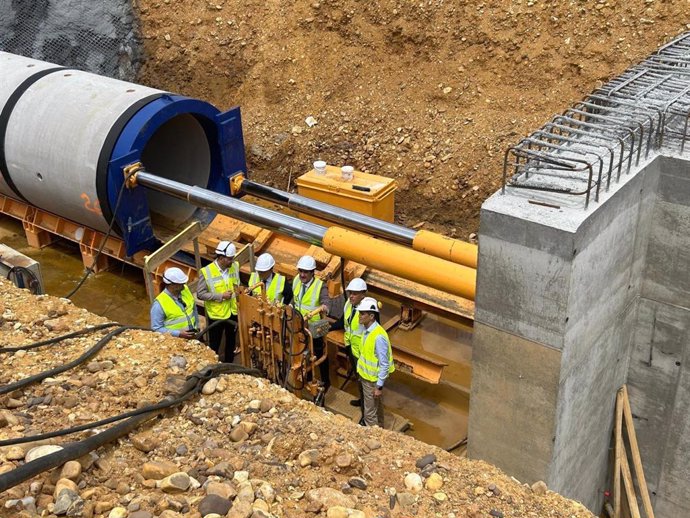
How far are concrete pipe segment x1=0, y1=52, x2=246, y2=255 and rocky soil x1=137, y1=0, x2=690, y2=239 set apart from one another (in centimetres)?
273

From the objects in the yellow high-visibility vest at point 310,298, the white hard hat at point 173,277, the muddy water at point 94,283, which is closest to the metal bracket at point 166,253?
the white hard hat at point 173,277

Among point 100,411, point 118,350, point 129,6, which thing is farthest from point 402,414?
point 129,6

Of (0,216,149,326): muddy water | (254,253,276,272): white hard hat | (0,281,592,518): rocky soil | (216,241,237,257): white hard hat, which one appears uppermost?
(0,281,592,518): rocky soil

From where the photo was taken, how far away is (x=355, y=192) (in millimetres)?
10406

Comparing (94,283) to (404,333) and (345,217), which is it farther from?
(404,333)

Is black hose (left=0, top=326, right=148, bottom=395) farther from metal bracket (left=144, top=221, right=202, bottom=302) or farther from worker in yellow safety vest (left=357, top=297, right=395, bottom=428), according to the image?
metal bracket (left=144, top=221, right=202, bottom=302)

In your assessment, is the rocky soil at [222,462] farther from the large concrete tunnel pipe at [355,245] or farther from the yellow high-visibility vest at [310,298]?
the yellow high-visibility vest at [310,298]

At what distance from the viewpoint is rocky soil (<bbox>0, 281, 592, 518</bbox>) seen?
14.1 feet

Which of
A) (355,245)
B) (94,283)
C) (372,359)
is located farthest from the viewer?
(94,283)

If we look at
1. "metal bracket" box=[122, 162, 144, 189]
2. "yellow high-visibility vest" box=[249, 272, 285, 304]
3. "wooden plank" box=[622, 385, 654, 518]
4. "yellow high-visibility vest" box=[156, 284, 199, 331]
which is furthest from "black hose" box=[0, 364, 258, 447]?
"metal bracket" box=[122, 162, 144, 189]

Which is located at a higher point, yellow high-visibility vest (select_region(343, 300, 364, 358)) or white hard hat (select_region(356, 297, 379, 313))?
white hard hat (select_region(356, 297, 379, 313))

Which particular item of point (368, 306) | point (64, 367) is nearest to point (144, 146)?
point (368, 306)

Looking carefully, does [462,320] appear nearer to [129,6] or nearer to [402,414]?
[402,414]

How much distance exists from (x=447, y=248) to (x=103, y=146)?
4.92 metres
